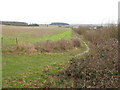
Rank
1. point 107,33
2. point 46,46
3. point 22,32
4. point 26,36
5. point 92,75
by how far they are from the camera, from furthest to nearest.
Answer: point 22,32
point 26,36
point 46,46
point 107,33
point 92,75

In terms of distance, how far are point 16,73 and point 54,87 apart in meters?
3.69

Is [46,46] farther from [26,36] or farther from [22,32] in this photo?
[22,32]

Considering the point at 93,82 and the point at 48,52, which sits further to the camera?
the point at 48,52

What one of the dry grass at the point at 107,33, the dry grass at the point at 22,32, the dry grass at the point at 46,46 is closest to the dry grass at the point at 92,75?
the dry grass at the point at 107,33

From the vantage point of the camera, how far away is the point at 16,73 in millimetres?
Answer: 9422

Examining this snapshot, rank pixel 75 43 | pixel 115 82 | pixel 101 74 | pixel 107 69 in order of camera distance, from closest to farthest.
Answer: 1. pixel 115 82
2. pixel 101 74
3. pixel 107 69
4. pixel 75 43

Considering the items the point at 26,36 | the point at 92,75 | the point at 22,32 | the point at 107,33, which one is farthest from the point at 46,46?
the point at 22,32

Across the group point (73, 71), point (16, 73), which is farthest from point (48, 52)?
point (73, 71)

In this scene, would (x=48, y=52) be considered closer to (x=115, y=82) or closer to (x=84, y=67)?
(x=84, y=67)

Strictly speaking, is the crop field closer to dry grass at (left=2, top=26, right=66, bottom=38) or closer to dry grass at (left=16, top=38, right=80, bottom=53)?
dry grass at (left=2, top=26, right=66, bottom=38)

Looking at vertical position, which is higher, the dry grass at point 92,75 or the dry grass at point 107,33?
the dry grass at point 107,33

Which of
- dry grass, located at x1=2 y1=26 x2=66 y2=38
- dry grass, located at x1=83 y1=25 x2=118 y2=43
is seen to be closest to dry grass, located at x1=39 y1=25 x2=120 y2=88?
dry grass, located at x1=83 y1=25 x2=118 y2=43

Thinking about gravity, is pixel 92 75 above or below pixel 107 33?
below

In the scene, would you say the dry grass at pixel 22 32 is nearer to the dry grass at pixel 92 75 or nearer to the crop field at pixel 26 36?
the crop field at pixel 26 36
